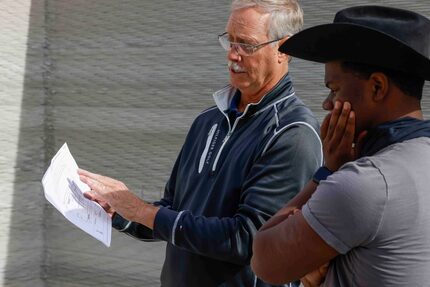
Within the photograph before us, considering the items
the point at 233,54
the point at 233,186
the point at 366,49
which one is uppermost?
the point at 366,49

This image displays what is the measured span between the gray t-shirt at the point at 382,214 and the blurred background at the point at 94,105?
227 centimetres

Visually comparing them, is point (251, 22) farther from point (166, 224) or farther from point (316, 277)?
point (316, 277)

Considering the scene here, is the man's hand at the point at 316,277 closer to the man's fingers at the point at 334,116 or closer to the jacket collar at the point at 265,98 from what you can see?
the man's fingers at the point at 334,116

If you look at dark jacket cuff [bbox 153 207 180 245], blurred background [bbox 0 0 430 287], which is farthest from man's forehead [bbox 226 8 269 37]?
blurred background [bbox 0 0 430 287]

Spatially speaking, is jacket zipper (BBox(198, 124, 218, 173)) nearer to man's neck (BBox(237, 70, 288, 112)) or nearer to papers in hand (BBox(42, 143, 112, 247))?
man's neck (BBox(237, 70, 288, 112))

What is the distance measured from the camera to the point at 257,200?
216 centimetres

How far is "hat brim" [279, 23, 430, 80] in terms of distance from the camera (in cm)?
157

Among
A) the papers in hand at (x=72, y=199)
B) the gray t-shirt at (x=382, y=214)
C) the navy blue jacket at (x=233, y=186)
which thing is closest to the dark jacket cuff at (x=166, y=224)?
the navy blue jacket at (x=233, y=186)

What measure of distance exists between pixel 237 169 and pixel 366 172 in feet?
2.55

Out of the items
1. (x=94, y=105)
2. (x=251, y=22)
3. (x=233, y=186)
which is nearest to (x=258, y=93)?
Result: (x=251, y=22)

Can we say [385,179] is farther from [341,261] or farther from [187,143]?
[187,143]

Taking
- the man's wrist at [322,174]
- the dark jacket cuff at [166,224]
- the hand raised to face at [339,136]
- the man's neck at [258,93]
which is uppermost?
the hand raised to face at [339,136]

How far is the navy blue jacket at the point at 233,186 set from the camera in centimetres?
217

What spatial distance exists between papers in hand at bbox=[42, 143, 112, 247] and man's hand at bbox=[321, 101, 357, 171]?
0.81 meters
